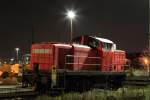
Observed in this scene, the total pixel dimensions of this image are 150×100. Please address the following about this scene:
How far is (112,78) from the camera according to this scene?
2573 centimetres

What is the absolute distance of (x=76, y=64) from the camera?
2270cm

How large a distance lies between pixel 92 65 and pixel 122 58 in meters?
3.45

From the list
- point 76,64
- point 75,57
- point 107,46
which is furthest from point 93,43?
point 76,64

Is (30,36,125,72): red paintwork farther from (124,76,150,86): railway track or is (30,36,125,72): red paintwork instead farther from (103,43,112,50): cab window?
(124,76,150,86): railway track

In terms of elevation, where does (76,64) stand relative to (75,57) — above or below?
below

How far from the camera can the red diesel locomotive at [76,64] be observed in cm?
2100

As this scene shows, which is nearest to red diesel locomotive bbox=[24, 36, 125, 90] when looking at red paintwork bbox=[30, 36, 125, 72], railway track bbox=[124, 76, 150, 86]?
red paintwork bbox=[30, 36, 125, 72]

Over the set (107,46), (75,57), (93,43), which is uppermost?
(93,43)

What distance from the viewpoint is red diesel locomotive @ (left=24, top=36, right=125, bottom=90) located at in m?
21.0

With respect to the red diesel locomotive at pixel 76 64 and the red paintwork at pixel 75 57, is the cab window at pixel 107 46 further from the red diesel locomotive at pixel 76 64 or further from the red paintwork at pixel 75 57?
the red paintwork at pixel 75 57

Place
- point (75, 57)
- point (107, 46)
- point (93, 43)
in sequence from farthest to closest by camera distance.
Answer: point (107, 46) < point (93, 43) < point (75, 57)

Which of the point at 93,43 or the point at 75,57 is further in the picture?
the point at 93,43

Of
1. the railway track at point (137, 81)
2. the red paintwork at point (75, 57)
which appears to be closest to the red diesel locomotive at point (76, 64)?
the red paintwork at point (75, 57)

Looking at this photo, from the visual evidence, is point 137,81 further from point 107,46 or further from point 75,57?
point 75,57
